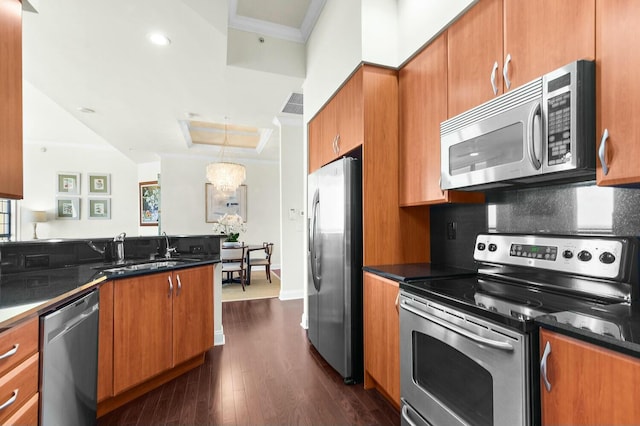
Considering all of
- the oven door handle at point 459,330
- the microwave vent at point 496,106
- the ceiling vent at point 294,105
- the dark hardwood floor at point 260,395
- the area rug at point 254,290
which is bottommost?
the area rug at point 254,290

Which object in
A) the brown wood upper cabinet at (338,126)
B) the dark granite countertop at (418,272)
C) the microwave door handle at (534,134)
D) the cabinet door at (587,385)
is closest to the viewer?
the cabinet door at (587,385)

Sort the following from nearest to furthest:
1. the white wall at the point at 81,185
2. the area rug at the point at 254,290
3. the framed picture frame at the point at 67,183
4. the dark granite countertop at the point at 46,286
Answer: the dark granite countertop at the point at 46,286, the area rug at the point at 254,290, the white wall at the point at 81,185, the framed picture frame at the point at 67,183

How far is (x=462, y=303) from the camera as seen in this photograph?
1.21 m

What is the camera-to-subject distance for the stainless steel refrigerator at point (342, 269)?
2197 mm

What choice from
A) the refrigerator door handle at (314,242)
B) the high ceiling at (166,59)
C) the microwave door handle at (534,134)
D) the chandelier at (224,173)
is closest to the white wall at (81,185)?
the high ceiling at (166,59)

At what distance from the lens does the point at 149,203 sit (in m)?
7.68

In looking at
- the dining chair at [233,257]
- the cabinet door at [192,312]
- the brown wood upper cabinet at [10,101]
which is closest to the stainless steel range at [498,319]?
the cabinet door at [192,312]

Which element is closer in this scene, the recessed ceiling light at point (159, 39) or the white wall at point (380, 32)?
the white wall at point (380, 32)

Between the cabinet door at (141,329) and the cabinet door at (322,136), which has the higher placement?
the cabinet door at (322,136)

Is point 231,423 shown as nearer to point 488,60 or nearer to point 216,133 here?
point 488,60

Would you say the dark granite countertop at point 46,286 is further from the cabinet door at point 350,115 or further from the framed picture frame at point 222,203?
the framed picture frame at point 222,203

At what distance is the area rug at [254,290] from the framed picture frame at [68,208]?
4.56 m

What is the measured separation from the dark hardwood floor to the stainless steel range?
1.67ft

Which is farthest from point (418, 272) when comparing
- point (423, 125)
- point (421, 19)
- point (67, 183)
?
point (67, 183)
